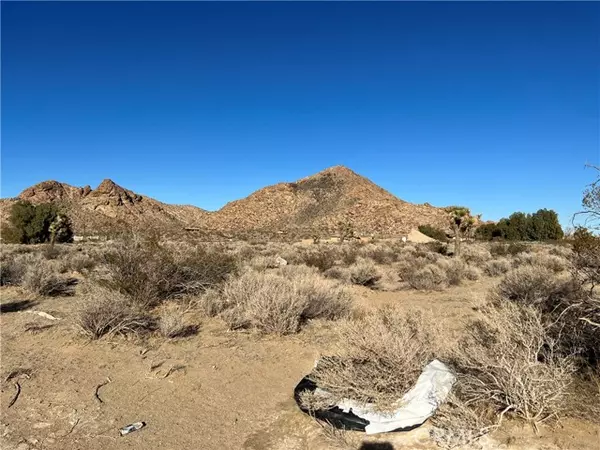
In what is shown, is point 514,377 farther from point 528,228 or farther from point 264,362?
point 528,228

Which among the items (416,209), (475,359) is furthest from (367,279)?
(416,209)

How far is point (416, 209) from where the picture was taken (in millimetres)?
84500

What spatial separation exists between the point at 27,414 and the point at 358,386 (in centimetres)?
374

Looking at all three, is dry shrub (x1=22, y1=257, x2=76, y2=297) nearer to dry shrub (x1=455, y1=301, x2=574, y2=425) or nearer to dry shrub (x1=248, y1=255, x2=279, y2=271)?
dry shrub (x1=248, y1=255, x2=279, y2=271)

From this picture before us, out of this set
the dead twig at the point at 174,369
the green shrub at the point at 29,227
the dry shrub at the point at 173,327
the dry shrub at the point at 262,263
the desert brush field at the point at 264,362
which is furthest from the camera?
the green shrub at the point at 29,227

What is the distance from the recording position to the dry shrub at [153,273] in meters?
9.88

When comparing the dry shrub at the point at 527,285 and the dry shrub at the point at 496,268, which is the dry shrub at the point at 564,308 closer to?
the dry shrub at the point at 527,285

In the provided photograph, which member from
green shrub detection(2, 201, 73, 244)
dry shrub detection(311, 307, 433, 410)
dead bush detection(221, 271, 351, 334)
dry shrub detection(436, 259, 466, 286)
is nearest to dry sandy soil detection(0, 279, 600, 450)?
dead bush detection(221, 271, 351, 334)

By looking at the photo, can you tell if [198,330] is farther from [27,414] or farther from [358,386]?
[358,386]

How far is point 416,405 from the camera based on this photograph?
15.0 ft

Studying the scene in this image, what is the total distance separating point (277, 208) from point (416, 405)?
84.5 meters

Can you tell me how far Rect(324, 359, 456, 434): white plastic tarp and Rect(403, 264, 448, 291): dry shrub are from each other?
378 inches

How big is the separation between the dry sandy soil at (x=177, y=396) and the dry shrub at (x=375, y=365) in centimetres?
49

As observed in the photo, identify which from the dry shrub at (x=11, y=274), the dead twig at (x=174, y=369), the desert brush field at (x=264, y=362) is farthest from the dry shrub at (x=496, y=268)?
the dry shrub at (x=11, y=274)
